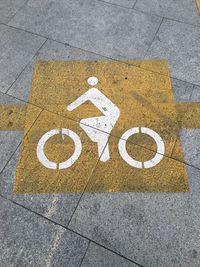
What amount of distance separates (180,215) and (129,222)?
67cm

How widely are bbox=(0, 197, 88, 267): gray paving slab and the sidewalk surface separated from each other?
0.01 meters

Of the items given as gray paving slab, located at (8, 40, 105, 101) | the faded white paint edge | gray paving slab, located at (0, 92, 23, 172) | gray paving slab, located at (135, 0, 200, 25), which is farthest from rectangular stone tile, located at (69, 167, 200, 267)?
gray paving slab, located at (135, 0, 200, 25)

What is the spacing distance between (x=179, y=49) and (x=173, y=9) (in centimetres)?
124

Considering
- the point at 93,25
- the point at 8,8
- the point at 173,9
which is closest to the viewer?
the point at 93,25

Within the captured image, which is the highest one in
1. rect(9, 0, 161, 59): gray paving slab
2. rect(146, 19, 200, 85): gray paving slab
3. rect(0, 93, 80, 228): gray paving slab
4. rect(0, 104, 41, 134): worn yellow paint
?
rect(9, 0, 161, 59): gray paving slab

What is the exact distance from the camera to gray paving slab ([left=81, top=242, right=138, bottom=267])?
4027 millimetres

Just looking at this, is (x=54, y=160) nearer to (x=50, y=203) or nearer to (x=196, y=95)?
(x=50, y=203)

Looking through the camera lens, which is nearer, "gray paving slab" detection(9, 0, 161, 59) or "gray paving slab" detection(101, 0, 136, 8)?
"gray paving slab" detection(9, 0, 161, 59)

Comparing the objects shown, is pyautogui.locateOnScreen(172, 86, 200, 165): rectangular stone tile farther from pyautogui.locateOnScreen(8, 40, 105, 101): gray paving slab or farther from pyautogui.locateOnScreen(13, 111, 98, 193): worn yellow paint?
pyautogui.locateOnScreen(8, 40, 105, 101): gray paving slab

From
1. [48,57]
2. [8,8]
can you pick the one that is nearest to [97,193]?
[48,57]

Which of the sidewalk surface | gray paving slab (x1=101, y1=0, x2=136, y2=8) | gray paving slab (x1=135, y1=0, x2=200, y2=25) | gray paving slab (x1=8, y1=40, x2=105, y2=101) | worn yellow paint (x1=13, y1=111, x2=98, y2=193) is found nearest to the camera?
the sidewalk surface

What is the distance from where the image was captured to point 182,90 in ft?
18.5

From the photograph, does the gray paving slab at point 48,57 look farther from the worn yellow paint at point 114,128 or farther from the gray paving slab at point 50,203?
the gray paving slab at point 50,203

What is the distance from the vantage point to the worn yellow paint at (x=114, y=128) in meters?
4.64
